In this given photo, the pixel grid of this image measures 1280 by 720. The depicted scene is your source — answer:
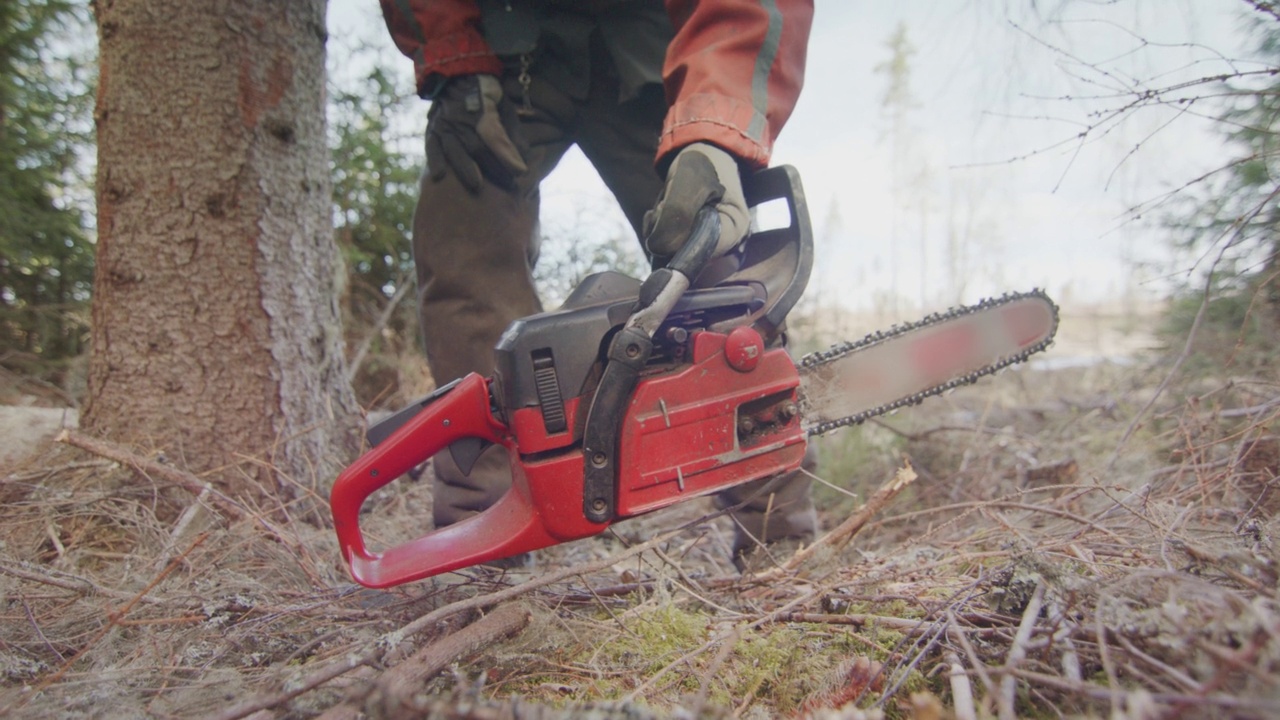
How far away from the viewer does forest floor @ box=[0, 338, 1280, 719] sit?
69cm

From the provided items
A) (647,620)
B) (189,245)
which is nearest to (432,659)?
(647,620)

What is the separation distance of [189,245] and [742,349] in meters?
1.60

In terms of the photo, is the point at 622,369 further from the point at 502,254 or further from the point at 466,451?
the point at 502,254

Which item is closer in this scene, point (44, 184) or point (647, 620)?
point (647, 620)

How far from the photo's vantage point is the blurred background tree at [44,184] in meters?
3.97

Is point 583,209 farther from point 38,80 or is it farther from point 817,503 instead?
point 38,80

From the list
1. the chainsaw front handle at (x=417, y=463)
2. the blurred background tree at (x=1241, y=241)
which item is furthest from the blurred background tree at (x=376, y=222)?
the blurred background tree at (x=1241, y=241)

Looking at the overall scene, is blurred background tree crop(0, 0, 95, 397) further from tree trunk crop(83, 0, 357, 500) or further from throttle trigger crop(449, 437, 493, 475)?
throttle trigger crop(449, 437, 493, 475)

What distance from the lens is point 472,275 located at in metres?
1.80

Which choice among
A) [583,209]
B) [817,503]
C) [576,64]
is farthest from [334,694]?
[583,209]

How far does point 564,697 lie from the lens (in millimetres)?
994

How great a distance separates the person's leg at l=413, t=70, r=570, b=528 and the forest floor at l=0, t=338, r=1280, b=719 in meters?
0.34

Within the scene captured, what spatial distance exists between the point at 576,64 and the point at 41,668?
170 cm

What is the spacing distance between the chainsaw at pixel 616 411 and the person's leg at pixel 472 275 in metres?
0.45
